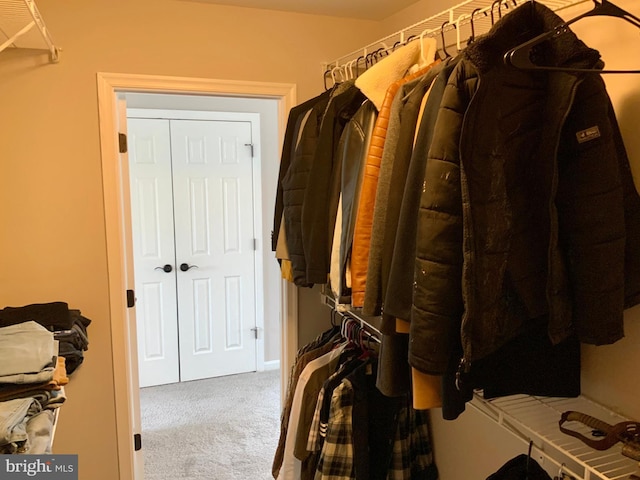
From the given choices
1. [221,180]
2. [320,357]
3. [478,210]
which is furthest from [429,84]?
[221,180]

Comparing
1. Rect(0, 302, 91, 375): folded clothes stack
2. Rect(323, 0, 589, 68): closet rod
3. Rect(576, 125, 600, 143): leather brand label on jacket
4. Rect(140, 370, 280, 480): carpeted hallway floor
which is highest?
Rect(323, 0, 589, 68): closet rod

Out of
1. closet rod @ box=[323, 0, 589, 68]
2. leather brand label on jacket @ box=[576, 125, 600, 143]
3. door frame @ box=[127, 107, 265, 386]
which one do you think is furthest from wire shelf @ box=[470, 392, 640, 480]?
door frame @ box=[127, 107, 265, 386]

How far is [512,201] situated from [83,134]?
1778 mm

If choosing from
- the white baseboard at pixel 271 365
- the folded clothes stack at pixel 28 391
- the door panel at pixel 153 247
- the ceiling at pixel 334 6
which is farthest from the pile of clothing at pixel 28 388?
the white baseboard at pixel 271 365

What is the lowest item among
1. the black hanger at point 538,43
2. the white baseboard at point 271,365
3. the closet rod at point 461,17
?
the white baseboard at point 271,365

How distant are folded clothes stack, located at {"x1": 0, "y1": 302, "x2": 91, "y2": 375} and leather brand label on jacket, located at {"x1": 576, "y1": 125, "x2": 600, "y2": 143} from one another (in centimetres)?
165

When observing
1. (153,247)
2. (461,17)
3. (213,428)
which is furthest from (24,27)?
(213,428)

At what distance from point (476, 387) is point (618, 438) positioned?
0.31m

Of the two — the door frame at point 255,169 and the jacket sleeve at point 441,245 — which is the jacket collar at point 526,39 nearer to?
the jacket sleeve at point 441,245

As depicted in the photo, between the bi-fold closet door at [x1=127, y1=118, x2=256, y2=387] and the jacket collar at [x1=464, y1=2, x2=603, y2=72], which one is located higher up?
the jacket collar at [x1=464, y1=2, x2=603, y2=72]

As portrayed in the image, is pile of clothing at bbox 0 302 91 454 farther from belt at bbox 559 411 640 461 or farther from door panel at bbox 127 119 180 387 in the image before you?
door panel at bbox 127 119 180 387

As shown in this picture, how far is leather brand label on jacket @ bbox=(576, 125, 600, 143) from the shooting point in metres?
0.97

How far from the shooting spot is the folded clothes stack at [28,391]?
942 mm

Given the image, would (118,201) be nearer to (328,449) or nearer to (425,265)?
(328,449)
